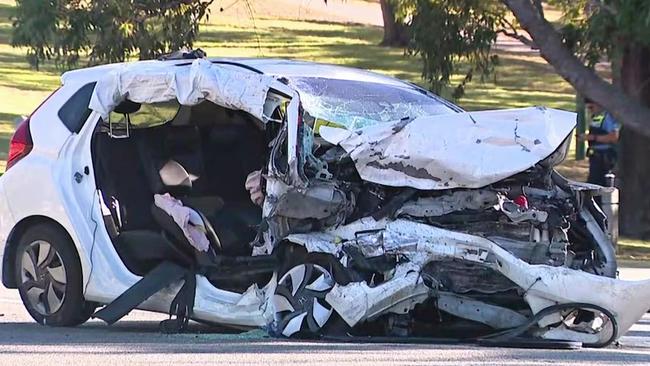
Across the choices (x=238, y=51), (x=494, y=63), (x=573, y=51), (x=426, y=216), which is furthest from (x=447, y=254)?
(x=238, y=51)

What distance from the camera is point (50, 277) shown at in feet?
30.3

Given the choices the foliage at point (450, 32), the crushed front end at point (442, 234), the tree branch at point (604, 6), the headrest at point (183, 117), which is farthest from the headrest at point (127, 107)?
the foliage at point (450, 32)

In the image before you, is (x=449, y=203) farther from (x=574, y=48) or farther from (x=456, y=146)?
(x=574, y=48)

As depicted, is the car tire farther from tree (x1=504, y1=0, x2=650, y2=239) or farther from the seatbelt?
tree (x1=504, y1=0, x2=650, y2=239)

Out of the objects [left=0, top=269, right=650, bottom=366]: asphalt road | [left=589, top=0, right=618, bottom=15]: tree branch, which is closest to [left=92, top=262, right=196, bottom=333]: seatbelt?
[left=0, top=269, right=650, bottom=366]: asphalt road

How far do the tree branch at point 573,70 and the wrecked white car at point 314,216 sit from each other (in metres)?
5.71

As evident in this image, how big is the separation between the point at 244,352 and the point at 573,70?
8577mm

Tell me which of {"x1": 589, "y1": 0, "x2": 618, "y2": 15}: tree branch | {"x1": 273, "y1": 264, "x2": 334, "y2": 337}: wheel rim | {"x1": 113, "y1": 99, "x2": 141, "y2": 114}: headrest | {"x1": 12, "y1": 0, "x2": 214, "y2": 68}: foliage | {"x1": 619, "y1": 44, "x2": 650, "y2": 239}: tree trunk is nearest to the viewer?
{"x1": 273, "y1": 264, "x2": 334, "y2": 337}: wheel rim

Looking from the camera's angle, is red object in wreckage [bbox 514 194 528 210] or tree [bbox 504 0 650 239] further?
tree [bbox 504 0 650 239]

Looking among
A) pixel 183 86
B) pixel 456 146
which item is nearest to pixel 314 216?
pixel 456 146

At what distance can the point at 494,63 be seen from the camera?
61.6 feet

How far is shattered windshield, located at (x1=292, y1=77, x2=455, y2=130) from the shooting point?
8.68 meters

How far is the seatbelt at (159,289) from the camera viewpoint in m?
8.70

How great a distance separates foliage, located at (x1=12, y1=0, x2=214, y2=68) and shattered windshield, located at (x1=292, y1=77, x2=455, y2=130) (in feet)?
26.6
